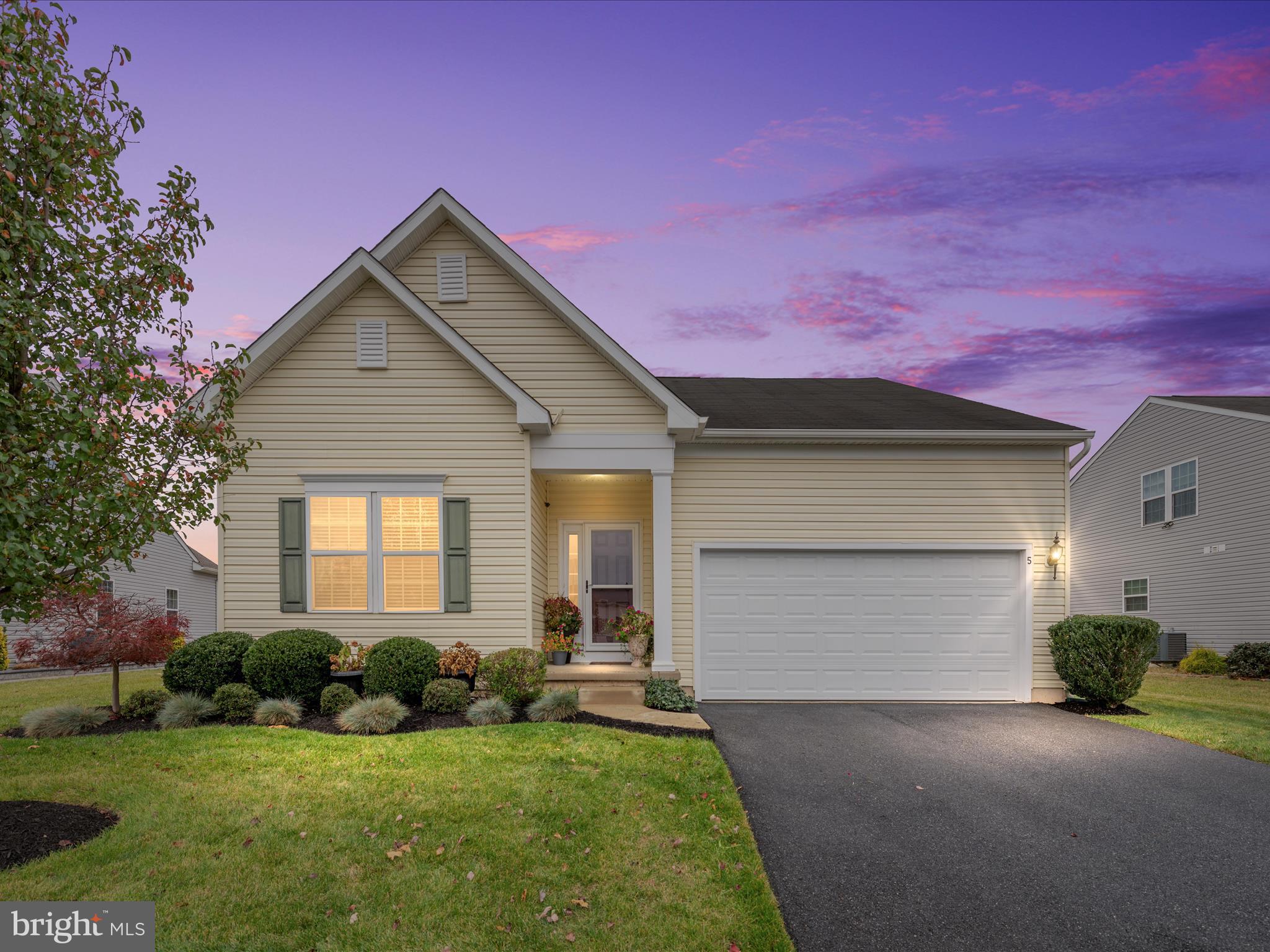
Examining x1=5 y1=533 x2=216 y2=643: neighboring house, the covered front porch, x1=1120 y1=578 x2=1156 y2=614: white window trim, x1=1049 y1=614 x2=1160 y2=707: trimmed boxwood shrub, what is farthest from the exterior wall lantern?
x1=5 y1=533 x2=216 y2=643: neighboring house

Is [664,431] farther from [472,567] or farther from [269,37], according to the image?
[269,37]

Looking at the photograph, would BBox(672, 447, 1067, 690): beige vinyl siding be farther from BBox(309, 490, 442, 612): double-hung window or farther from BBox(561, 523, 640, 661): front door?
BBox(309, 490, 442, 612): double-hung window

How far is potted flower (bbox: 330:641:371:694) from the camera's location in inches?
365

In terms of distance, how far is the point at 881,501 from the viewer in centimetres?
1123

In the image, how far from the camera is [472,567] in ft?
32.5

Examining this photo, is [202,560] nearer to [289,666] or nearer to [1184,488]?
[289,666]

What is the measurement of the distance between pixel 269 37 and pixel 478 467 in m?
8.68

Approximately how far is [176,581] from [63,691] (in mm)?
14990

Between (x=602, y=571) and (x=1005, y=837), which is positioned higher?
(x=602, y=571)

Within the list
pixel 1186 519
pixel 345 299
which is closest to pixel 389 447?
pixel 345 299

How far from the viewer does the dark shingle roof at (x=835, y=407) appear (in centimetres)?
1127

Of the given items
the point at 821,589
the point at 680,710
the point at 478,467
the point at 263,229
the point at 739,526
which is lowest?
the point at 680,710

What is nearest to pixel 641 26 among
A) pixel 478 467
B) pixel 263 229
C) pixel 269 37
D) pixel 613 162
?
pixel 613 162

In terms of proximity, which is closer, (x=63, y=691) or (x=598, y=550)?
(x=598, y=550)
